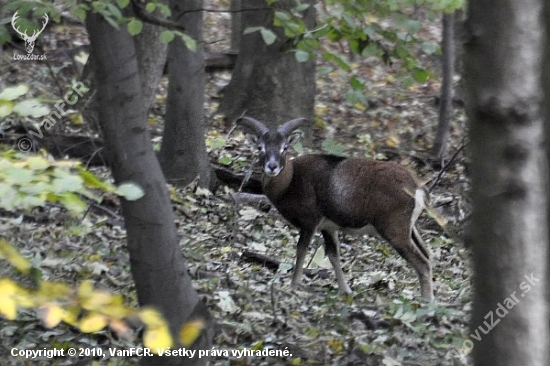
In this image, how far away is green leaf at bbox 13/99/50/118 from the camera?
3029mm

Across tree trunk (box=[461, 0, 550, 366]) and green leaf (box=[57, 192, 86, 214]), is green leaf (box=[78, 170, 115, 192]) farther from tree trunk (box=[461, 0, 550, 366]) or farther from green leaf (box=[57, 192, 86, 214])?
tree trunk (box=[461, 0, 550, 366])

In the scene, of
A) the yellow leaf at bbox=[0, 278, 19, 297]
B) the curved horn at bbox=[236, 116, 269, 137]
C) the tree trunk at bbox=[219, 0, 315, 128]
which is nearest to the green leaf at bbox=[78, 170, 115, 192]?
the yellow leaf at bbox=[0, 278, 19, 297]

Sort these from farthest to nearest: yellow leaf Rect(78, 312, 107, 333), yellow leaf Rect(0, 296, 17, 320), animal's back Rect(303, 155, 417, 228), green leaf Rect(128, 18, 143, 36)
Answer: animal's back Rect(303, 155, 417, 228) < green leaf Rect(128, 18, 143, 36) < yellow leaf Rect(78, 312, 107, 333) < yellow leaf Rect(0, 296, 17, 320)

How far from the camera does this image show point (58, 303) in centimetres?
270

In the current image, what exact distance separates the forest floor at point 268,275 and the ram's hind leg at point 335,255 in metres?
0.14

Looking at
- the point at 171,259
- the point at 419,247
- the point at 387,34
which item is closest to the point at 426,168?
the point at 419,247

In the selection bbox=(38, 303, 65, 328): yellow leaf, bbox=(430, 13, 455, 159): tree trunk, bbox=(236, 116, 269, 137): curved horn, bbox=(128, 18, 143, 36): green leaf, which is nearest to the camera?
bbox=(38, 303, 65, 328): yellow leaf

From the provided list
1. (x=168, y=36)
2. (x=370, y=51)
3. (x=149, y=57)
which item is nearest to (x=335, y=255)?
(x=370, y=51)

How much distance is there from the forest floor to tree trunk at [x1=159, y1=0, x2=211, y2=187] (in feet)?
1.03

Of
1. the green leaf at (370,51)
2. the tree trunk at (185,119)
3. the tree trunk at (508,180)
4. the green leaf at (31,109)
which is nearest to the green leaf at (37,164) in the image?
the green leaf at (31,109)

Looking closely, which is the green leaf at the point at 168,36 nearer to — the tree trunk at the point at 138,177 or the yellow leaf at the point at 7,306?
the tree trunk at the point at 138,177

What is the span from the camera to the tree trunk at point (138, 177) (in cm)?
464

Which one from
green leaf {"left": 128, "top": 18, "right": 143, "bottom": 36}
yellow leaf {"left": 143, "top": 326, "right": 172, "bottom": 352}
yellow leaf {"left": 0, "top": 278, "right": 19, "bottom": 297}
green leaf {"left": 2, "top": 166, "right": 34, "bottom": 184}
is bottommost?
yellow leaf {"left": 143, "top": 326, "right": 172, "bottom": 352}

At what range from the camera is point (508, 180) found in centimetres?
264
